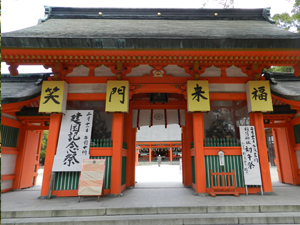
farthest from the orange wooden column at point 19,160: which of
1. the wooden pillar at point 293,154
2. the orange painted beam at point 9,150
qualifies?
the wooden pillar at point 293,154

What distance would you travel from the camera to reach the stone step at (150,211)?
421 cm

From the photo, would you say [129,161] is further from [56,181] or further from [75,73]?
[75,73]

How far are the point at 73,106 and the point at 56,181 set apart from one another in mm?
2688

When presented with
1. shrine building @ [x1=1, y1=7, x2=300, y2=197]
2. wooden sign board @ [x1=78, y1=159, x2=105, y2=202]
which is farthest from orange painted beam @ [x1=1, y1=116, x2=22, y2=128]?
wooden sign board @ [x1=78, y1=159, x2=105, y2=202]

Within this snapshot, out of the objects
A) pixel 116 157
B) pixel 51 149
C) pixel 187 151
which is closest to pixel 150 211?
pixel 116 157

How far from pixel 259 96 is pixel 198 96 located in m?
1.89

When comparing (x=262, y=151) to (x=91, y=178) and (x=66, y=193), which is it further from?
(x=66, y=193)

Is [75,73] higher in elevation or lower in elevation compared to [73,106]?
higher

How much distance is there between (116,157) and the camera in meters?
5.78

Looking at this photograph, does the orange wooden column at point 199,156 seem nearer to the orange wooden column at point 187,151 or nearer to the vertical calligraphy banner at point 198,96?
the vertical calligraphy banner at point 198,96

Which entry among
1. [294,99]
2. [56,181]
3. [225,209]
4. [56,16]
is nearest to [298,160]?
[294,99]

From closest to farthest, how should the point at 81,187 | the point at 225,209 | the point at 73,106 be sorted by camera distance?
the point at 225,209
the point at 81,187
the point at 73,106

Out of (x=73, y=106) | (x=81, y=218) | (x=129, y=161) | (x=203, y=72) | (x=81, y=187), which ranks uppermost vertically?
(x=203, y=72)

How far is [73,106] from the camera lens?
717 cm
